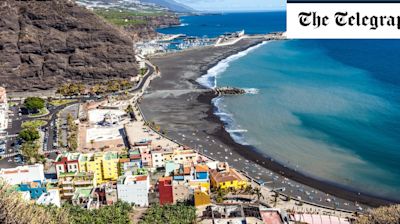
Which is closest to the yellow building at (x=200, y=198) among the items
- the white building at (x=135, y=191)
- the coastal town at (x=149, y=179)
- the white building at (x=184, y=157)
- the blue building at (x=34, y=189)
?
the coastal town at (x=149, y=179)

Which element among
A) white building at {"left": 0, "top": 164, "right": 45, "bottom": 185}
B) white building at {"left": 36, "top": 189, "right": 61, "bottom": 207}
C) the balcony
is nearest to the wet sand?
the balcony

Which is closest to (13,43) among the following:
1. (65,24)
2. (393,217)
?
(65,24)

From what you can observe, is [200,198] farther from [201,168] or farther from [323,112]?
[323,112]

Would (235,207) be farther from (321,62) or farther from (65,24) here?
(321,62)

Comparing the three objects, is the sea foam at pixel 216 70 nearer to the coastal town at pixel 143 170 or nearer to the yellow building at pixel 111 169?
the coastal town at pixel 143 170

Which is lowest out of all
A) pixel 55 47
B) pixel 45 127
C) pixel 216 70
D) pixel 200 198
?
pixel 200 198

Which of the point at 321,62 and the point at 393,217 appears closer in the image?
the point at 393,217

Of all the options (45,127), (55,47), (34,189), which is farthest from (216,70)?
(34,189)
